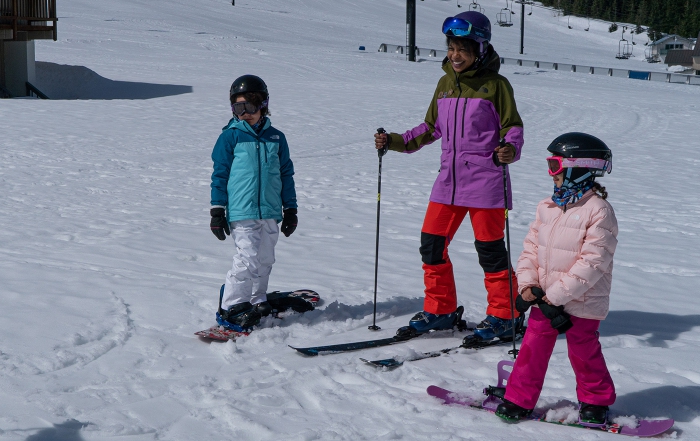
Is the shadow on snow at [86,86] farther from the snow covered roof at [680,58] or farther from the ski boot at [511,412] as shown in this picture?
the snow covered roof at [680,58]

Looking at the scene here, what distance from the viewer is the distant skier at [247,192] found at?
4.61m

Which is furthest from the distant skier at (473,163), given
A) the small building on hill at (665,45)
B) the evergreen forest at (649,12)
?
the evergreen forest at (649,12)

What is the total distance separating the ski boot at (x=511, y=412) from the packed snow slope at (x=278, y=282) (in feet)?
0.24

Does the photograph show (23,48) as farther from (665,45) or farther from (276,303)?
(665,45)

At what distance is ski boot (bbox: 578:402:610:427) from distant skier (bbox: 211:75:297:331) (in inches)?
80.9

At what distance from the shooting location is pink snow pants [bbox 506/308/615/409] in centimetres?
338

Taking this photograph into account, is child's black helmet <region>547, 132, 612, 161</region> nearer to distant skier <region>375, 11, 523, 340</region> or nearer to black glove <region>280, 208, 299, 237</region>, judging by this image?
distant skier <region>375, 11, 523, 340</region>

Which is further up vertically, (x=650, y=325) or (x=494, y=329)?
(x=494, y=329)

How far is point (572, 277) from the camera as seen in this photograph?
324cm

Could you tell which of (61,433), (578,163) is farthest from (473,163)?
(61,433)

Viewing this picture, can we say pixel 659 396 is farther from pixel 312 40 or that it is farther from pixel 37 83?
pixel 312 40

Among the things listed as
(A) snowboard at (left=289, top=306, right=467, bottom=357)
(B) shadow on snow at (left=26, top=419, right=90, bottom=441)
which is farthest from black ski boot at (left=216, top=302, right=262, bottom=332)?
(B) shadow on snow at (left=26, top=419, right=90, bottom=441)

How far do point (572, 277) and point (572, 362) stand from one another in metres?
0.44

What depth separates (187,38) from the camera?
3722 cm
